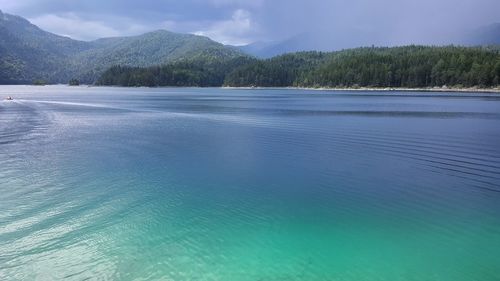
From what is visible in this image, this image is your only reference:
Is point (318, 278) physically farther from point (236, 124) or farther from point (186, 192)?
point (236, 124)

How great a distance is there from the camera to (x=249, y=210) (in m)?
17.1

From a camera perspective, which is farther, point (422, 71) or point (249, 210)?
point (422, 71)

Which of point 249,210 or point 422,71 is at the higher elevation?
point 422,71

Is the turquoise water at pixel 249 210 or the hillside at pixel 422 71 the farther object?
the hillside at pixel 422 71

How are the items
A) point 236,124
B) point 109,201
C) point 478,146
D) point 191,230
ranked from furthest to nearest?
point 236,124, point 478,146, point 109,201, point 191,230

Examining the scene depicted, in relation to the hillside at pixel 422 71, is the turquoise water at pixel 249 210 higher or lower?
lower

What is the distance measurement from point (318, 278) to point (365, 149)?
2179 centimetres

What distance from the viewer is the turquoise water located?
39.5ft

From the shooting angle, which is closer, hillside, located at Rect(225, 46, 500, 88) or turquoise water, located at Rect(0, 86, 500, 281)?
turquoise water, located at Rect(0, 86, 500, 281)

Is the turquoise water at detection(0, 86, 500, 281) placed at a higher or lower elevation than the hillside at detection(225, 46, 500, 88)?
lower

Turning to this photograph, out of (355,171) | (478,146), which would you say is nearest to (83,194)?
(355,171)

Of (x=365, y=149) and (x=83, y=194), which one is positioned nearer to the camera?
(x=83, y=194)

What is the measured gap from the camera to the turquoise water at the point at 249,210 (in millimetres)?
12055

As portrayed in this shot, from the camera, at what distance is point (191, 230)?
14664mm
